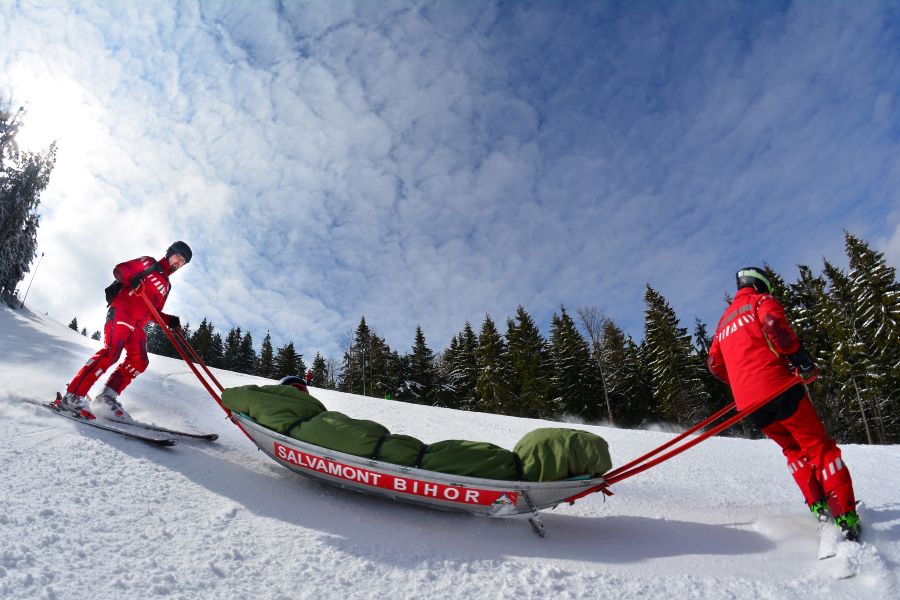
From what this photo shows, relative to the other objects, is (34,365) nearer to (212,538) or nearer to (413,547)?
(212,538)

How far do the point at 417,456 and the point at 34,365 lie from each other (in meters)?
5.37

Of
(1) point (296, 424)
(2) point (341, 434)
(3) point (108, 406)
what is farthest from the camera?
(3) point (108, 406)

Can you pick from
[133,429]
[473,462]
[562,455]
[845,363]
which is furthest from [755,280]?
[845,363]

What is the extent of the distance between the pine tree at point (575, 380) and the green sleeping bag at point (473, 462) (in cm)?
2774

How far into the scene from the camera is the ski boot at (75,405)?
327 centimetres

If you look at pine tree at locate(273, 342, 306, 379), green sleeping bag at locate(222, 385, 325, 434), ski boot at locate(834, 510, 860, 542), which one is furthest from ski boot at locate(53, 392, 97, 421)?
pine tree at locate(273, 342, 306, 379)

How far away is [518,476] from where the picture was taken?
2445 mm

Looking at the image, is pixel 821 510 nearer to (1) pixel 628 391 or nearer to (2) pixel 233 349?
(1) pixel 628 391

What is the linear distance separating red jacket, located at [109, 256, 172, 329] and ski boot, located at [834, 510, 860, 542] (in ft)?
17.9

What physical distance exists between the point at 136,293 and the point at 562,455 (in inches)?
155

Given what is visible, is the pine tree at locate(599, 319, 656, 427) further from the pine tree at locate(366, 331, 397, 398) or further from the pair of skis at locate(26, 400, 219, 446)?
the pair of skis at locate(26, 400, 219, 446)

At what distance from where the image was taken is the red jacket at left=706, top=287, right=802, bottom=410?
104 inches

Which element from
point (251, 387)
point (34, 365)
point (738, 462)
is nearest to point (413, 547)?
point (251, 387)

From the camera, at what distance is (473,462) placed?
2480mm
